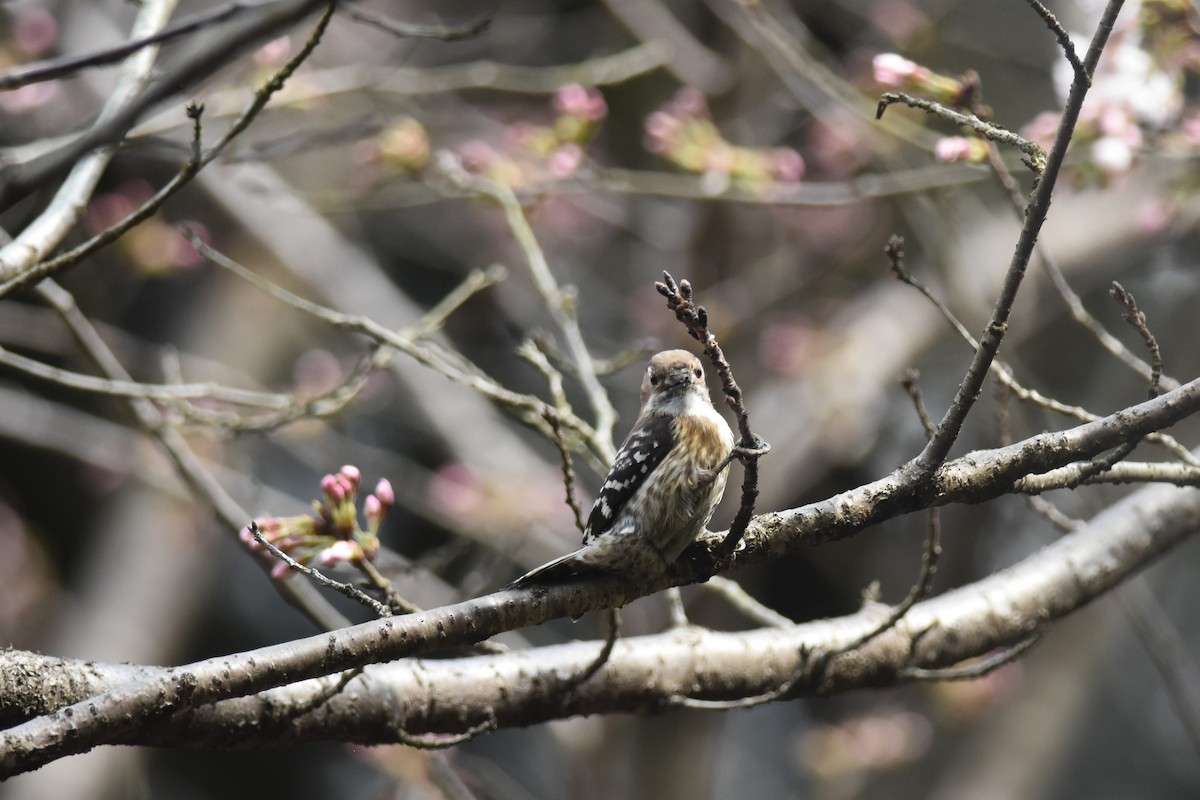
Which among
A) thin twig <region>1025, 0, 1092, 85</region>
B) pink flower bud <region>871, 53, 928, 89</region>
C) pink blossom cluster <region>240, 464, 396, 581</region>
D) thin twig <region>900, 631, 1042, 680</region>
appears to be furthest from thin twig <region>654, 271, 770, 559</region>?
pink flower bud <region>871, 53, 928, 89</region>

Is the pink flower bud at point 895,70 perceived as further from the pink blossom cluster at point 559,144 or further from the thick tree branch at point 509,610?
the pink blossom cluster at point 559,144

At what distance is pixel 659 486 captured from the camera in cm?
248

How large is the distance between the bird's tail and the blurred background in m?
1.12

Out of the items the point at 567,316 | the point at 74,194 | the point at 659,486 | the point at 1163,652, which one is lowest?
the point at 659,486

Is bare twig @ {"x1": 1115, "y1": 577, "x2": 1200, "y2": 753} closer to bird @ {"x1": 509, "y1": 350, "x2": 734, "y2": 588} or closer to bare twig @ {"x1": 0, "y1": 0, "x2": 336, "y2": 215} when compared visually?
bird @ {"x1": 509, "y1": 350, "x2": 734, "y2": 588}

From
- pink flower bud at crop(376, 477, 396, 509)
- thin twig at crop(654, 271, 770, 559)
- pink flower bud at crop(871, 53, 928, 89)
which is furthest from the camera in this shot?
pink flower bud at crop(871, 53, 928, 89)

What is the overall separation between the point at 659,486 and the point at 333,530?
732mm

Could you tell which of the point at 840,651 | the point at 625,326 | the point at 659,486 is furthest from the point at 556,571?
the point at 625,326

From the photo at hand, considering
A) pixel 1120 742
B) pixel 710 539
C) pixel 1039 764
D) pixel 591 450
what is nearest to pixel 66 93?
pixel 591 450

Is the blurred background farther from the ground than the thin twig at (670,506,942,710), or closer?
farther from the ground

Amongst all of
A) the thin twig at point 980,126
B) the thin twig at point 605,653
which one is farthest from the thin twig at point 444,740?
the thin twig at point 980,126

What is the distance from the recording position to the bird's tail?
6.99 ft

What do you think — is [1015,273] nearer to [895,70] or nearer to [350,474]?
[895,70]

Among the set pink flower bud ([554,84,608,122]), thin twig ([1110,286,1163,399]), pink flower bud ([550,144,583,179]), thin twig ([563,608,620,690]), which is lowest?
thin twig ([563,608,620,690])
